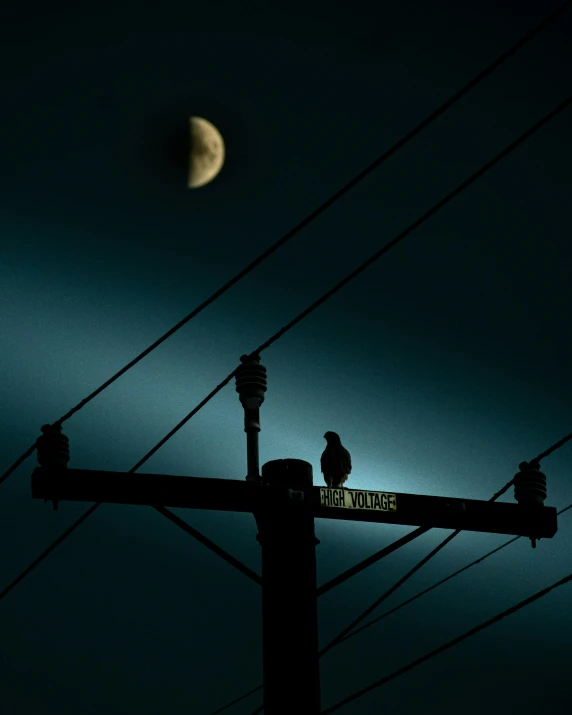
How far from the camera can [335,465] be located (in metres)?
9.24

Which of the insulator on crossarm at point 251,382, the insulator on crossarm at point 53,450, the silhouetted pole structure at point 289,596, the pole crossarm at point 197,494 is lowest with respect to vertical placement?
the silhouetted pole structure at point 289,596

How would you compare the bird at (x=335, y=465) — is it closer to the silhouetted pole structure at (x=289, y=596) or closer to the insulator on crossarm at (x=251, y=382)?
the silhouetted pole structure at (x=289, y=596)

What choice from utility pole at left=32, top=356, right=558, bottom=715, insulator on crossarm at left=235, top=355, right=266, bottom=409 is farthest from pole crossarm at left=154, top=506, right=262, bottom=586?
insulator on crossarm at left=235, top=355, right=266, bottom=409

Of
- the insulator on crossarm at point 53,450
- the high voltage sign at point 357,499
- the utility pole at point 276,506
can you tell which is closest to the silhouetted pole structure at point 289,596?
the utility pole at point 276,506

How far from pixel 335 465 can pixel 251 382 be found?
997 millimetres

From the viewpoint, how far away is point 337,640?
962 centimetres

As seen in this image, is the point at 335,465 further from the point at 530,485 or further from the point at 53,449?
the point at 53,449

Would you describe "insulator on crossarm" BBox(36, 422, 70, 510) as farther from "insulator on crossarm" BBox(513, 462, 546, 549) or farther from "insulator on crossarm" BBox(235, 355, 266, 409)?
"insulator on crossarm" BBox(513, 462, 546, 549)

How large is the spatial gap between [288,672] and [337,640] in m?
1.42

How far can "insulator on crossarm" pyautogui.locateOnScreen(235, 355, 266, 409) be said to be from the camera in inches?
363

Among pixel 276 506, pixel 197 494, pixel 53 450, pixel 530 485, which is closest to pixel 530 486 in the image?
pixel 530 485

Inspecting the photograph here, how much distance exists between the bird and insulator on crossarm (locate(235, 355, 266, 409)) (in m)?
0.73

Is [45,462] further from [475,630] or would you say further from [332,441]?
[475,630]

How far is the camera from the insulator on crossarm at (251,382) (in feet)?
30.2
